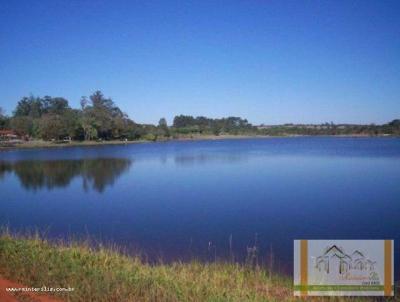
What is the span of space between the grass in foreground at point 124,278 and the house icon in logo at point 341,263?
1098mm

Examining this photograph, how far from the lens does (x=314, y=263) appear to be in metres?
10.5

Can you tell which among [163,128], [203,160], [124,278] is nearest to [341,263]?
[124,278]

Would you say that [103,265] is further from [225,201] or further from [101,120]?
[101,120]

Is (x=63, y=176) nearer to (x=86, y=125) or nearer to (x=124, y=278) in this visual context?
(x=124, y=278)

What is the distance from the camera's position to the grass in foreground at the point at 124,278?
23.3 feet

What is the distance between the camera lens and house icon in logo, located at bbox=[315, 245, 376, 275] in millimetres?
10227

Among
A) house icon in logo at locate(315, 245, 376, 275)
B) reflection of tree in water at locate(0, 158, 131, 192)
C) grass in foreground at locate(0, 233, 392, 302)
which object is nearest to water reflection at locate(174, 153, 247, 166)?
reflection of tree in water at locate(0, 158, 131, 192)

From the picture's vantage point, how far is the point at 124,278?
793 centimetres

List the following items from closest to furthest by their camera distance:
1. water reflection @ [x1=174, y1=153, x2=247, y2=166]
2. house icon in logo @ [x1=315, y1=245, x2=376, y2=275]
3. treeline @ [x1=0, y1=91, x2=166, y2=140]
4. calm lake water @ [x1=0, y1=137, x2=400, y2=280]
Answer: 1. house icon in logo @ [x1=315, y1=245, x2=376, y2=275]
2. calm lake water @ [x1=0, y1=137, x2=400, y2=280]
3. water reflection @ [x1=174, y1=153, x2=247, y2=166]
4. treeline @ [x1=0, y1=91, x2=166, y2=140]

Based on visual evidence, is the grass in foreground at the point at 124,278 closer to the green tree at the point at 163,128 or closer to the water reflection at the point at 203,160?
the water reflection at the point at 203,160

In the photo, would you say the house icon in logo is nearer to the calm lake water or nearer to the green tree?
the calm lake water

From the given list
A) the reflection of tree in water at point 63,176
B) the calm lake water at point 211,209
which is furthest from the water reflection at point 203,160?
the calm lake water at point 211,209

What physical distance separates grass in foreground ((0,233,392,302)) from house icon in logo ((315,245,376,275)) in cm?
110

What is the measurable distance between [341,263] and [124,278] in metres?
5.91
